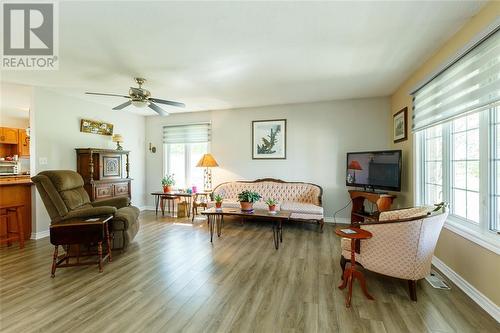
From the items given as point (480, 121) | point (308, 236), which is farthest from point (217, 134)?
point (480, 121)

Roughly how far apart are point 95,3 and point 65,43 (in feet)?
3.13

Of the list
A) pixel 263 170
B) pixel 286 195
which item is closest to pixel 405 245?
pixel 286 195

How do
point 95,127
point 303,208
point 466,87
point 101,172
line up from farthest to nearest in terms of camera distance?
1. point 95,127
2. point 101,172
3. point 303,208
4. point 466,87

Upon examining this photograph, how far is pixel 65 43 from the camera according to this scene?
94.4 inches

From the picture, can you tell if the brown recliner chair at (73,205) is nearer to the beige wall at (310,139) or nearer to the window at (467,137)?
the beige wall at (310,139)

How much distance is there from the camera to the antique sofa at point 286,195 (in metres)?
4.07

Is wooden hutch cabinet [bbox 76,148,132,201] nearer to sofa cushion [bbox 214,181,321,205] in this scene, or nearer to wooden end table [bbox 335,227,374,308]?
sofa cushion [bbox 214,181,321,205]

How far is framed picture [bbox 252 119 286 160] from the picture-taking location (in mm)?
5004

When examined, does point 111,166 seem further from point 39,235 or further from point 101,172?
point 39,235

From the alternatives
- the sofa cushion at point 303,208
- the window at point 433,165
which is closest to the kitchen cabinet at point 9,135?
the sofa cushion at point 303,208

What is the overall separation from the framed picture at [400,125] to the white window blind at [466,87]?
674mm

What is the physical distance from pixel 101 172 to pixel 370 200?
4941mm

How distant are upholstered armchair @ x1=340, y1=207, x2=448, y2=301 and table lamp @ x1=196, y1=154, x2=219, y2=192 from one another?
3590 millimetres

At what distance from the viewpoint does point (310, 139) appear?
4.82 meters
